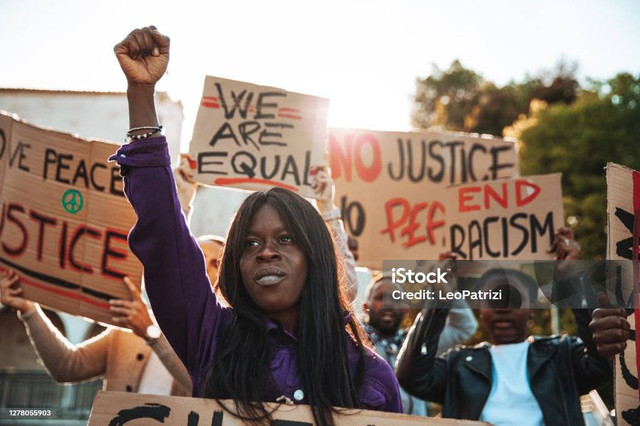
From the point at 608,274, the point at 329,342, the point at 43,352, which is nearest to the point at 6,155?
the point at 43,352

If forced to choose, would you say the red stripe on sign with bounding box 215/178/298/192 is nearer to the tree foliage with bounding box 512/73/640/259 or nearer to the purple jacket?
the purple jacket

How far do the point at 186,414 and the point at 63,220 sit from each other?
2.28 m

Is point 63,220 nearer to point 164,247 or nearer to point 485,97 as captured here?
point 164,247

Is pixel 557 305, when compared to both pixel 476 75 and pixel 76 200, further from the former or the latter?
pixel 476 75

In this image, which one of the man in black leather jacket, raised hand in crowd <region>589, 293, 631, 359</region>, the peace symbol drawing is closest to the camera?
raised hand in crowd <region>589, 293, 631, 359</region>

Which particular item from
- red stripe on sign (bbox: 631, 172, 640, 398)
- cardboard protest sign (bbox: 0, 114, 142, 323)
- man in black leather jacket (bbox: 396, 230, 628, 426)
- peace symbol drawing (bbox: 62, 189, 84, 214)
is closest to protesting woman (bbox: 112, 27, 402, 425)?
red stripe on sign (bbox: 631, 172, 640, 398)

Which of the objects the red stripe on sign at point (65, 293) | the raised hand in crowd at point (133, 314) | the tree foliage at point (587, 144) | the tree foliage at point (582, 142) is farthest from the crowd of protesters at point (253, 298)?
the tree foliage at point (582, 142)

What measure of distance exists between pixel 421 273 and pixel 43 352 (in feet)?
6.48

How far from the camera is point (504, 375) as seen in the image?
3.41 meters

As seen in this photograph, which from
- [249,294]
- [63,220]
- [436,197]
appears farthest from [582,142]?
[249,294]

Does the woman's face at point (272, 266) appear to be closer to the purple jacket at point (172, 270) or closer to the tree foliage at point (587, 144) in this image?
the purple jacket at point (172, 270)

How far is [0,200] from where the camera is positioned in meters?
3.76

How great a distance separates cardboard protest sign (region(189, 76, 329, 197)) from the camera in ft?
14.0

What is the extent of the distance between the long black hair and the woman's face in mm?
19
